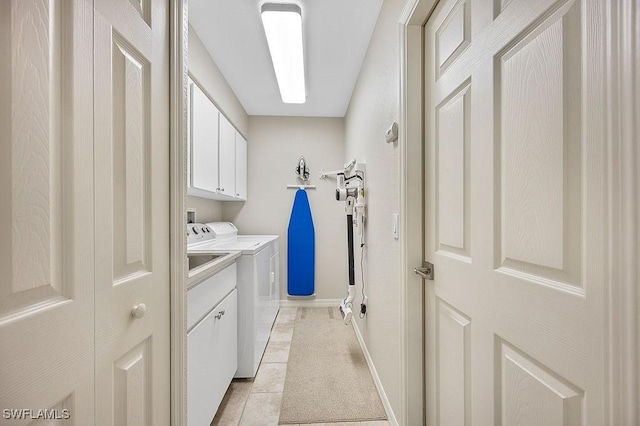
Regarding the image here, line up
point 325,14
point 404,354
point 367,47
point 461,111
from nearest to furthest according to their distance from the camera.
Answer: point 461,111, point 404,354, point 325,14, point 367,47

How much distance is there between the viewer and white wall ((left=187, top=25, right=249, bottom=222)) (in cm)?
207

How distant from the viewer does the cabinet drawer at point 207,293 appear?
123 centimetres

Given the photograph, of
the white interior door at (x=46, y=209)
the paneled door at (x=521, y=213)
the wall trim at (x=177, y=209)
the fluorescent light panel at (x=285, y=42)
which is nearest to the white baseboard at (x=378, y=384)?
the paneled door at (x=521, y=213)

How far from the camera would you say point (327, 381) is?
6.57 feet

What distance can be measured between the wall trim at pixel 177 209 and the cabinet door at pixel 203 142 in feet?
3.27

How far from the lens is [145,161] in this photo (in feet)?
2.72

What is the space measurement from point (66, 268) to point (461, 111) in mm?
1172

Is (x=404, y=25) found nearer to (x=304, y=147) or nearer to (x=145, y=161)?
(x=145, y=161)

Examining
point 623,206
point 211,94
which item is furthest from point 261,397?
point 211,94

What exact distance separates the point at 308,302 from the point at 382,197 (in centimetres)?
238

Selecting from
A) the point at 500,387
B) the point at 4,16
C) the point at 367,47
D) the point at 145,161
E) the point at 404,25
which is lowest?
the point at 500,387

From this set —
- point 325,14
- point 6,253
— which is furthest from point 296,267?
point 6,253

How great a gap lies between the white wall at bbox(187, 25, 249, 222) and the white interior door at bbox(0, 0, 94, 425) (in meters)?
1.59

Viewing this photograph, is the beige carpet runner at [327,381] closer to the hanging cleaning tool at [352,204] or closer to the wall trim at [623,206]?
the hanging cleaning tool at [352,204]
